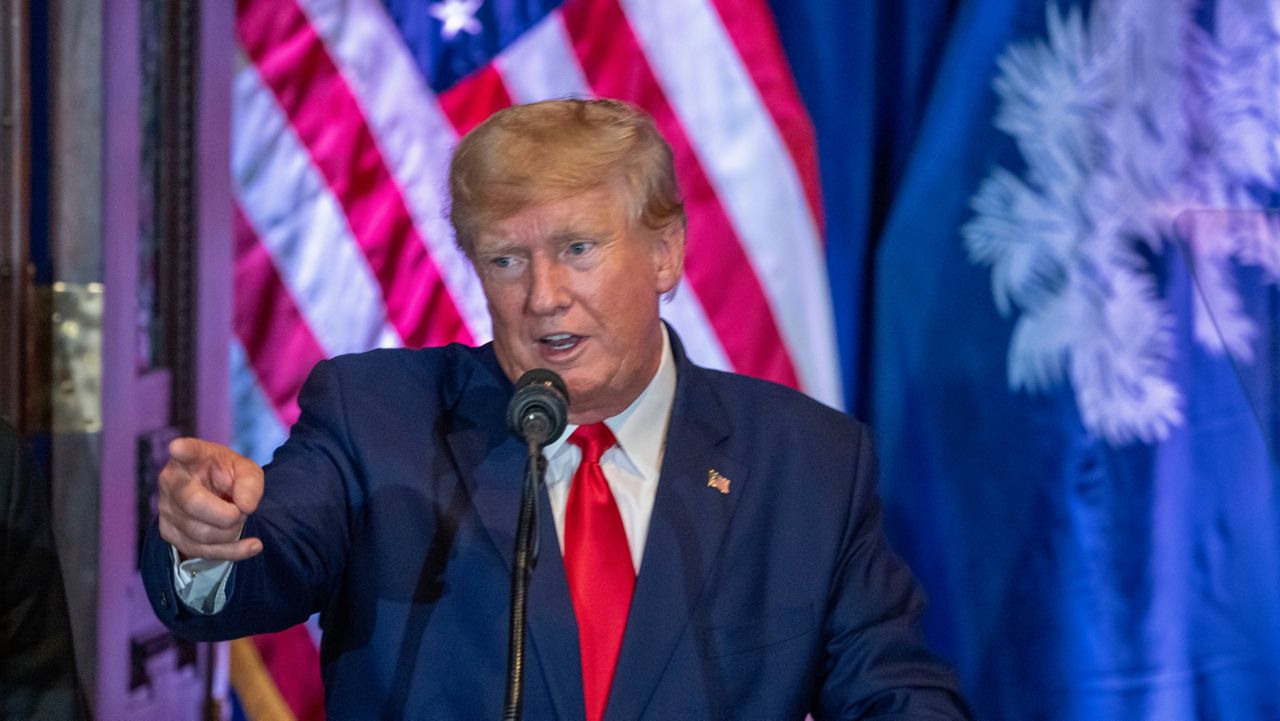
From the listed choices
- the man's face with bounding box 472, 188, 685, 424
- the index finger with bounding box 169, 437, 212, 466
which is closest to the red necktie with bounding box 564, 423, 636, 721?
the man's face with bounding box 472, 188, 685, 424

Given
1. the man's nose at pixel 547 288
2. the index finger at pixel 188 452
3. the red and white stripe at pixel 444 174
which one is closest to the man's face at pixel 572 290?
the man's nose at pixel 547 288

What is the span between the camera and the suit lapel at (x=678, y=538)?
163 cm

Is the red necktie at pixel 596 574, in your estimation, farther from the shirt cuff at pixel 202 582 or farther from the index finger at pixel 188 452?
the index finger at pixel 188 452

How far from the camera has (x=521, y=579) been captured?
1.21m

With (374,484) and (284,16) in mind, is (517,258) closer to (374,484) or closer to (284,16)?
(374,484)

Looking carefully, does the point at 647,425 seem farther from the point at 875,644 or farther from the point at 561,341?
the point at 875,644

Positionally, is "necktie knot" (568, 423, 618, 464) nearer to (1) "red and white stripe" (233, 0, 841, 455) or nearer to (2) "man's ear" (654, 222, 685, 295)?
(2) "man's ear" (654, 222, 685, 295)

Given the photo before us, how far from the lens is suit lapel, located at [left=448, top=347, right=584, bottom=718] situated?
161 centimetres

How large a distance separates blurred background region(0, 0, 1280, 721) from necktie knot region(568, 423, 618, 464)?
39.4 inches

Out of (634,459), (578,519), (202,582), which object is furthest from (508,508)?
(202,582)

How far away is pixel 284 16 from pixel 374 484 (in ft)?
4.72

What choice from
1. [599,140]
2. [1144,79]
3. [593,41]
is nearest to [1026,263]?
[1144,79]

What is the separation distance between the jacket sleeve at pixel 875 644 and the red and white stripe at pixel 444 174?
92 cm

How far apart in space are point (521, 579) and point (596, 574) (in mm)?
503
